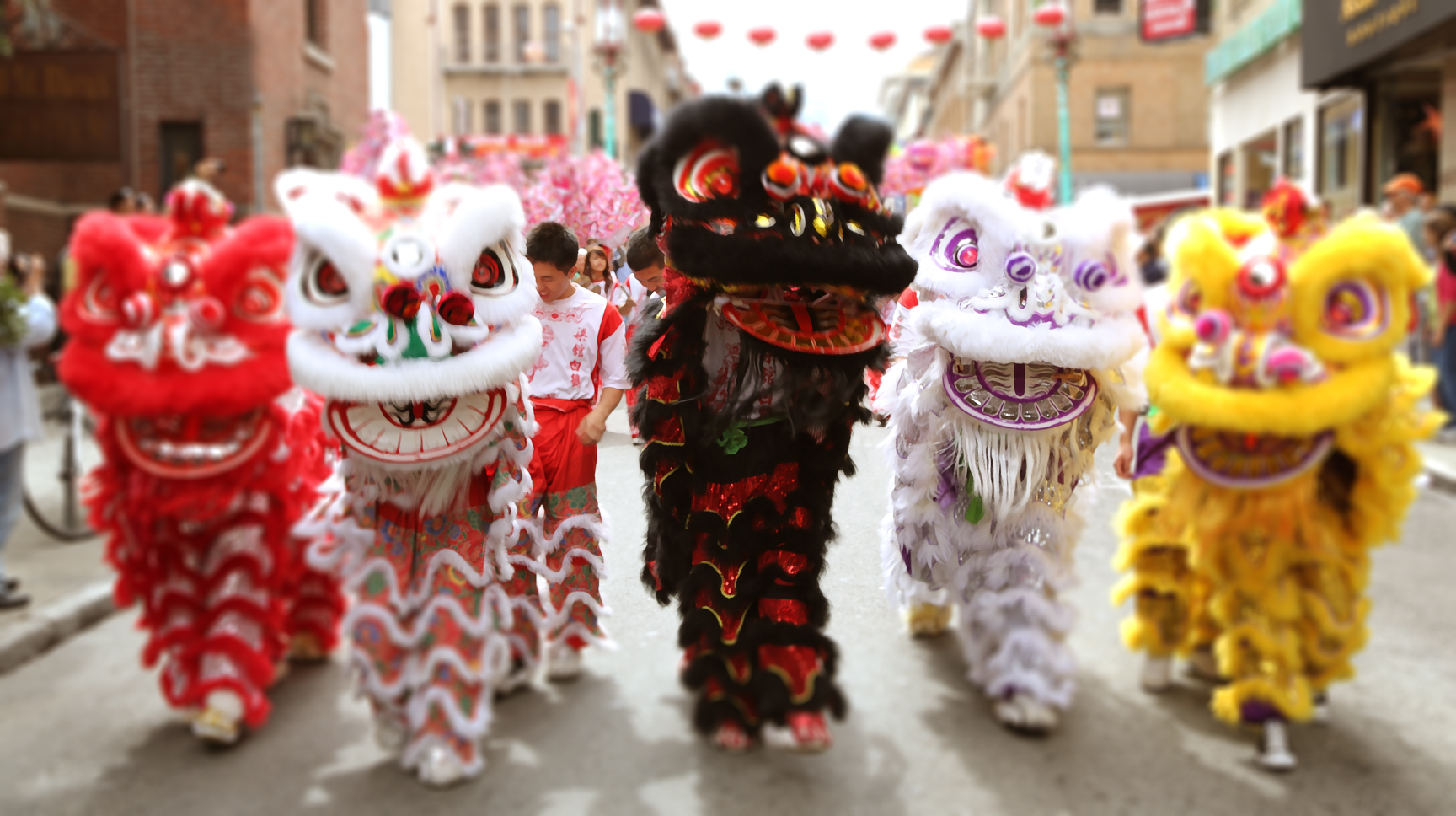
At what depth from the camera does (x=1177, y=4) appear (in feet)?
65.6

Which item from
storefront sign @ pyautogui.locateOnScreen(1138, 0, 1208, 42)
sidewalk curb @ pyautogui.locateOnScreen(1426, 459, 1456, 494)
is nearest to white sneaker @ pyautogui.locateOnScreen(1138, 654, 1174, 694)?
sidewalk curb @ pyautogui.locateOnScreen(1426, 459, 1456, 494)

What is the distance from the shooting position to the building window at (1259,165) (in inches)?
729

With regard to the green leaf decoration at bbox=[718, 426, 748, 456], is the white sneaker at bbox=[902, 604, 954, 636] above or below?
below

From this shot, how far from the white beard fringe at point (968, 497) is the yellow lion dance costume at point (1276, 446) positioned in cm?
100

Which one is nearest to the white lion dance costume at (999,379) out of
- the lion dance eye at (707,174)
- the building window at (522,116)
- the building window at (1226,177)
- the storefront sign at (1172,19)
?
the lion dance eye at (707,174)

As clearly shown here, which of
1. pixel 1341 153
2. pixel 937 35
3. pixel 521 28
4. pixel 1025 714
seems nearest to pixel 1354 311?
pixel 937 35

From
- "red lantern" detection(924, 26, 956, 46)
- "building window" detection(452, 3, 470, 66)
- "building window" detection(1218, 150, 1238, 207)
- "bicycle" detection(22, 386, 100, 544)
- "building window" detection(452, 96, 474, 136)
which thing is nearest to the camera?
"red lantern" detection(924, 26, 956, 46)

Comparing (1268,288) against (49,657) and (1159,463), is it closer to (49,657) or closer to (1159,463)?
(1159,463)

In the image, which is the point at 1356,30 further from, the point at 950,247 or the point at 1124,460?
the point at 950,247

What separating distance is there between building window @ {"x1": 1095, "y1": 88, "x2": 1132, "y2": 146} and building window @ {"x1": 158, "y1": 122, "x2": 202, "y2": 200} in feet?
73.2

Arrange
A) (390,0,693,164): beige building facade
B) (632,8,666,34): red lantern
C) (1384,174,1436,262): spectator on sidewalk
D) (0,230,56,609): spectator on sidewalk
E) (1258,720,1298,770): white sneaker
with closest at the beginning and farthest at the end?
(1258,720,1298,770): white sneaker
(0,230,56,609): spectator on sidewalk
(632,8,666,34): red lantern
(1384,174,1436,262): spectator on sidewalk
(390,0,693,164): beige building facade

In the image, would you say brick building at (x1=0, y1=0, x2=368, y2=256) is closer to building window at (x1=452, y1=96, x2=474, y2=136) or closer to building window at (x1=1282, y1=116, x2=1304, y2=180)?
building window at (x1=1282, y1=116, x2=1304, y2=180)

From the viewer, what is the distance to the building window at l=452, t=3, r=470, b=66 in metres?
38.1

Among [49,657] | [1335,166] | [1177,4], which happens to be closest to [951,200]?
[49,657]
